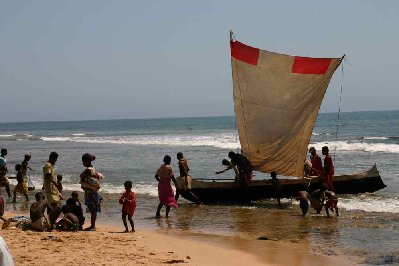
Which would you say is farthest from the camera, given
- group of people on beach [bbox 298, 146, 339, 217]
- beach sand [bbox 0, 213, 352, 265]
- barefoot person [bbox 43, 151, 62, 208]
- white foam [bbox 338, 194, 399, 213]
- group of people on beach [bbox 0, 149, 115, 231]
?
white foam [bbox 338, 194, 399, 213]

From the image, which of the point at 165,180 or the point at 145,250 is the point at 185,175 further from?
the point at 145,250

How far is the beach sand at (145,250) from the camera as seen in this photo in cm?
838

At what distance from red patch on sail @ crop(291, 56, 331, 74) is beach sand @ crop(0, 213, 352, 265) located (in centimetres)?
628

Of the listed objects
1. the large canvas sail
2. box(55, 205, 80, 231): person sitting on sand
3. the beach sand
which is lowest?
the beach sand

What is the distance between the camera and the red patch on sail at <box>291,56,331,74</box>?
15.3 m

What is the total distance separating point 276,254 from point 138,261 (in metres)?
2.48

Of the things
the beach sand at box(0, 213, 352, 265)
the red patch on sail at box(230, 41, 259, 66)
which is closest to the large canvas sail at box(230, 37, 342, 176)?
the red patch on sail at box(230, 41, 259, 66)

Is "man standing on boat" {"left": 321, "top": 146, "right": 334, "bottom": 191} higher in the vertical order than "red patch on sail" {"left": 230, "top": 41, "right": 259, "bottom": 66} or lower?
lower

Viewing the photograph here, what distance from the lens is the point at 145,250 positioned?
9109 mm

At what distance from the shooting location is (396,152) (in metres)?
35.2

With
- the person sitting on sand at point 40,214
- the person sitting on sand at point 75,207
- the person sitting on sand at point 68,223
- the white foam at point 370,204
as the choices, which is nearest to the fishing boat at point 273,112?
the white foam at point 370,204

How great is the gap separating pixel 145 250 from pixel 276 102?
780 cm

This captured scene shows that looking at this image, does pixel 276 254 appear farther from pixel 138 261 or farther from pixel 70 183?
pixel 70 183

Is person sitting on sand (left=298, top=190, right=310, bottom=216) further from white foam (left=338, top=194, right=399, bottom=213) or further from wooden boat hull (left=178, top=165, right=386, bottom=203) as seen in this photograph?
wooden boat hull (left=178, top=165, right=386, bottom=203)
